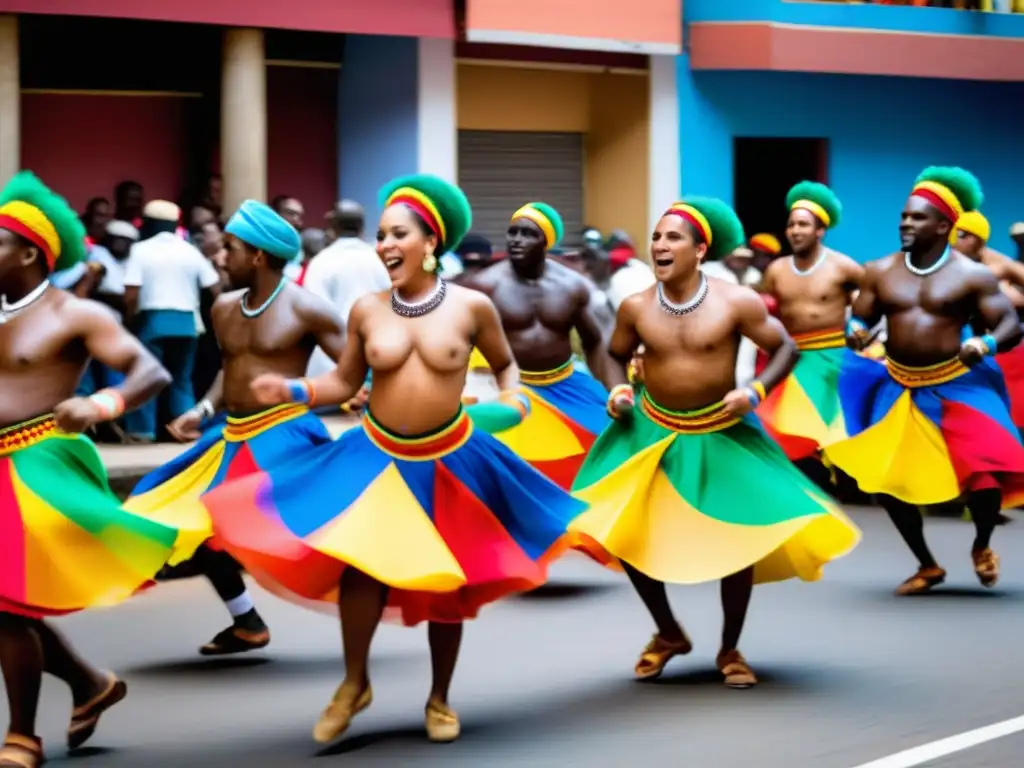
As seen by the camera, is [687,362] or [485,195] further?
[485,195]

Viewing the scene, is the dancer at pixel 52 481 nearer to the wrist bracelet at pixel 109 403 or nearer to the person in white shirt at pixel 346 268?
the wrist bracelet at pixel 109 403

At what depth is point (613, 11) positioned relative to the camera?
69.8ft

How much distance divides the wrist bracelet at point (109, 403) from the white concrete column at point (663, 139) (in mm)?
15640

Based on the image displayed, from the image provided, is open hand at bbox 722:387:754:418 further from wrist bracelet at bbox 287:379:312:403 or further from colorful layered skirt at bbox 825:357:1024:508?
colorful layered skirt at bbox 825:357:1024:508

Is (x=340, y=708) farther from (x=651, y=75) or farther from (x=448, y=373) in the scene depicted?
(x=651, y=75)

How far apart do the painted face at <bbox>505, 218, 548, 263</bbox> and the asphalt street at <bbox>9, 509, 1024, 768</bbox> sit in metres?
1.78

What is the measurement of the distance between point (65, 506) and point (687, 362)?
283 centimetres

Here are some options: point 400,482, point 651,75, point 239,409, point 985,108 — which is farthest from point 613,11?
point 400,482

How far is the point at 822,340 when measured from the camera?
44.7 feet

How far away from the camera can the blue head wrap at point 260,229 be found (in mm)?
9000

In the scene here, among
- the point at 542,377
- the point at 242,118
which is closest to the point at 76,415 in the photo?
the point at 542,377

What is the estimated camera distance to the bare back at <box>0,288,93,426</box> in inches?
278

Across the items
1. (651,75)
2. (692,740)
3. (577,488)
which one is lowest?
(692,740)

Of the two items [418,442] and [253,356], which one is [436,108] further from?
[418,442]
